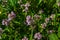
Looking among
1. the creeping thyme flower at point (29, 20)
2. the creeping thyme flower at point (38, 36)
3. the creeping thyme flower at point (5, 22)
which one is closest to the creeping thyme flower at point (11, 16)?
the creeping thyme flower at point (5, 22)

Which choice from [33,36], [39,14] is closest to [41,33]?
[33,36]

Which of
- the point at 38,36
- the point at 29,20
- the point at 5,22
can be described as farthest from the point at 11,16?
the point at 38,36

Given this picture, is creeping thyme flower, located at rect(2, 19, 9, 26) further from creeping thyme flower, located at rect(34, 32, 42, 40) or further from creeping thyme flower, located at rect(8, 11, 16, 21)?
Result: creeping thyme flower, located at rect(34, 32, 42, 40)

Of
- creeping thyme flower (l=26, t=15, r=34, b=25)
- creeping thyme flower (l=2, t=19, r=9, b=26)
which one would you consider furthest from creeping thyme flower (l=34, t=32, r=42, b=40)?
creeping thyme flower (l=2, t=19, r=9, b=26)

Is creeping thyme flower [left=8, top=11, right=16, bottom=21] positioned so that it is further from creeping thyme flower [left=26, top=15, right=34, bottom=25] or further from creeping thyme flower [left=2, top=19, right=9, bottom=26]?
creeping thyme flower [left=26, top=15, right=34, bottom=25]

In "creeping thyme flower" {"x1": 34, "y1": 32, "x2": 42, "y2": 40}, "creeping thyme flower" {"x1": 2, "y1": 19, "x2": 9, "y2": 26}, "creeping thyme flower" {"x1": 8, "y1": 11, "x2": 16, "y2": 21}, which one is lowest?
"creeping thyme flower" {"x1": 34, "y1": 32, "x2": 42, "y2": 40}

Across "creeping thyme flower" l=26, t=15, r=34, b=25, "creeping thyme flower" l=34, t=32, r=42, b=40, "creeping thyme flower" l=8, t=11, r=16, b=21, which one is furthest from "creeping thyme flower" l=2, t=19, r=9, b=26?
"creeping thyme flower" l=34, t=32, r=42, b=40

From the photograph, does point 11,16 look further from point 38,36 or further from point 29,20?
point 38,36

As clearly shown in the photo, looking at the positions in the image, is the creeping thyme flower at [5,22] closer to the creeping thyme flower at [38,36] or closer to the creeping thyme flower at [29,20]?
the creeping thyme flower at [29,20]

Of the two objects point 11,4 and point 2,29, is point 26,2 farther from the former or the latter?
point 2,29

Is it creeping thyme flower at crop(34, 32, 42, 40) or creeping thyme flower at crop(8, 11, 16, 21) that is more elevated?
creeping thyme flower at crop(8, 11, 16, 21)

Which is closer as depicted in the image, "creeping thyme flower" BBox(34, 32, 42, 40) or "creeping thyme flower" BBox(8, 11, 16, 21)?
"creeping thyme flower" BBox(34, 32, 42, 40)
